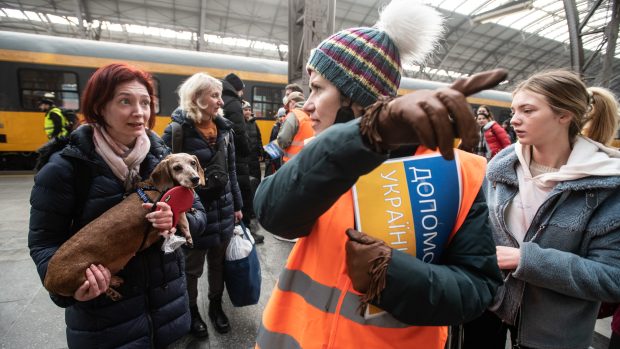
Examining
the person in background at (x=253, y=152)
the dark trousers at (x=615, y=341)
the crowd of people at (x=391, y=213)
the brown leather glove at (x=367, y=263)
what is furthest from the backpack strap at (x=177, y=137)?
the dark trousers at (x=615, y=341)

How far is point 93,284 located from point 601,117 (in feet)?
8.40

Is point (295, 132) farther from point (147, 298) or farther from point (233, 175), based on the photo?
point (147, 298)

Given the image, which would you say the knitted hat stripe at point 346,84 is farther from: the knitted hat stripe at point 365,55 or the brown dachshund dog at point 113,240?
the brown dachshund dog at point 113,240

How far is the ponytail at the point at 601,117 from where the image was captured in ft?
5.26

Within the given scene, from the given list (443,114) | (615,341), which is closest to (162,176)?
(443,114)

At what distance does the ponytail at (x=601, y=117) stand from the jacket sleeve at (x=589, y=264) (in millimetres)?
501

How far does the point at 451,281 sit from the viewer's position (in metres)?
0.79

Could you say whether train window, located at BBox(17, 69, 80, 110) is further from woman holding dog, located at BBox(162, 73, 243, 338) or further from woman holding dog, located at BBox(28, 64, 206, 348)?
woman holding dog, located at BBox(28, 64, 206, 348)

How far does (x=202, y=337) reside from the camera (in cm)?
243

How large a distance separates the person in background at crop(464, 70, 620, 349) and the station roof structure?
11930 mm

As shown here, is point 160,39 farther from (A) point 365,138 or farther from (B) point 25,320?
(A) point 365,138

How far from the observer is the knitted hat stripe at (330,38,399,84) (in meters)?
1.00

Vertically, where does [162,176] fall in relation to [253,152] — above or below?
above

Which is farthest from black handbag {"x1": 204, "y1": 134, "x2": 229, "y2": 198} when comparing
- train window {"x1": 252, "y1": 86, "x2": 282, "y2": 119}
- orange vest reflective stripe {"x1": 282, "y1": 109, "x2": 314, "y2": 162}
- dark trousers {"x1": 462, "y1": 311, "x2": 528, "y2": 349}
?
train window {"x1": 252, "y1": 86, "x2": 282, "y2": 119}
